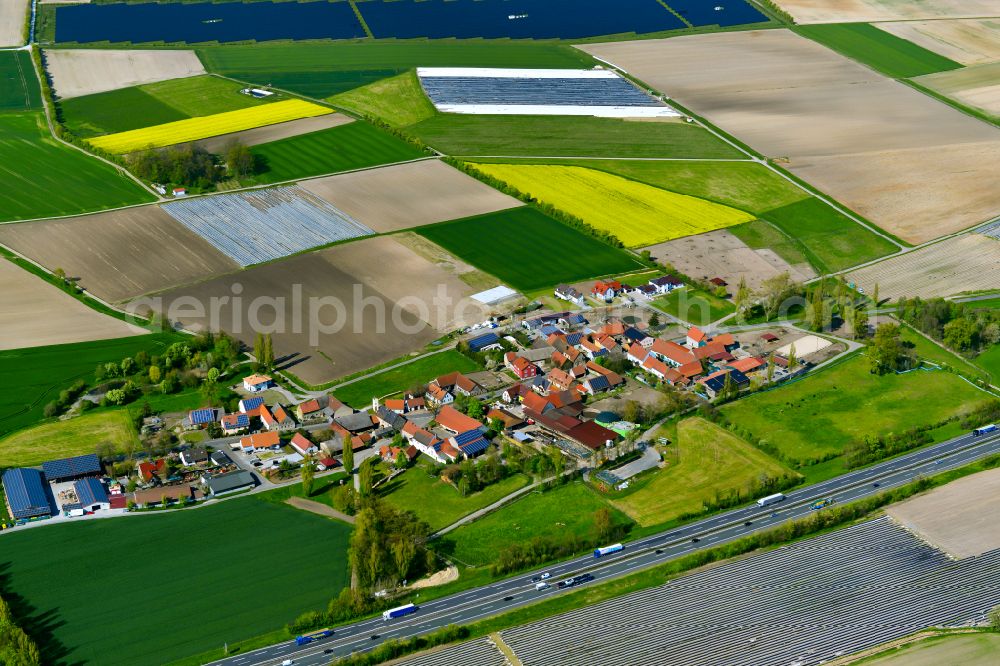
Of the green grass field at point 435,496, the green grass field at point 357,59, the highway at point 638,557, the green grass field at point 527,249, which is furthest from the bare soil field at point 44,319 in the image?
the green grass field at point 357,59

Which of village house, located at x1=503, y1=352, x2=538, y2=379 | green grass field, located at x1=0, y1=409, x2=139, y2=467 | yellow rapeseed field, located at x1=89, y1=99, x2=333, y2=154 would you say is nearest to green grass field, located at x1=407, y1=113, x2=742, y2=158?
yellow rapeseed field, located at x1=89, y1=99, x2=333, y2=154

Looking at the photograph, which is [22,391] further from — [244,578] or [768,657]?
[768,657]

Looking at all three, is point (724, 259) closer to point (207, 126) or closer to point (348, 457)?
point (348, 457)

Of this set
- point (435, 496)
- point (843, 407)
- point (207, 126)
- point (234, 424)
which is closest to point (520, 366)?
point (435, 496)

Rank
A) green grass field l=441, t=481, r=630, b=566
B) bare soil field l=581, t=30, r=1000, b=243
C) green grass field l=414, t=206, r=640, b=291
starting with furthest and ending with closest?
bare soil field l=581, t=30, r=1000, b=243
green grass field l=414, t=206, r=640, b=291
green grass field l=441, t=481, r=630, b=566

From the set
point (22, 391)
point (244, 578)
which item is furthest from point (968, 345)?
point (22, 391)

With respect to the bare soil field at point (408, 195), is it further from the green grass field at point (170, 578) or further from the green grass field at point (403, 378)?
the green grass field at point (170, 578)

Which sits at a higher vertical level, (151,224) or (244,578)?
(151,224)

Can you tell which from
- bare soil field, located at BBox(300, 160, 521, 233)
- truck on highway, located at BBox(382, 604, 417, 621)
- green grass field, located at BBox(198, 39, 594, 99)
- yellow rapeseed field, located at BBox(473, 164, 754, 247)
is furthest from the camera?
green grass field, located at BBox(198, 39, 594, 99)

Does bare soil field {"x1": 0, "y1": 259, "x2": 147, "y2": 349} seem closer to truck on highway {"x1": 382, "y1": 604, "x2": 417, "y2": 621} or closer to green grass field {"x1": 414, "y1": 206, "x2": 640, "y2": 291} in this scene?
green grass field {"x1": 414, "y1": 206, "x2": 640, "y2": 291}
